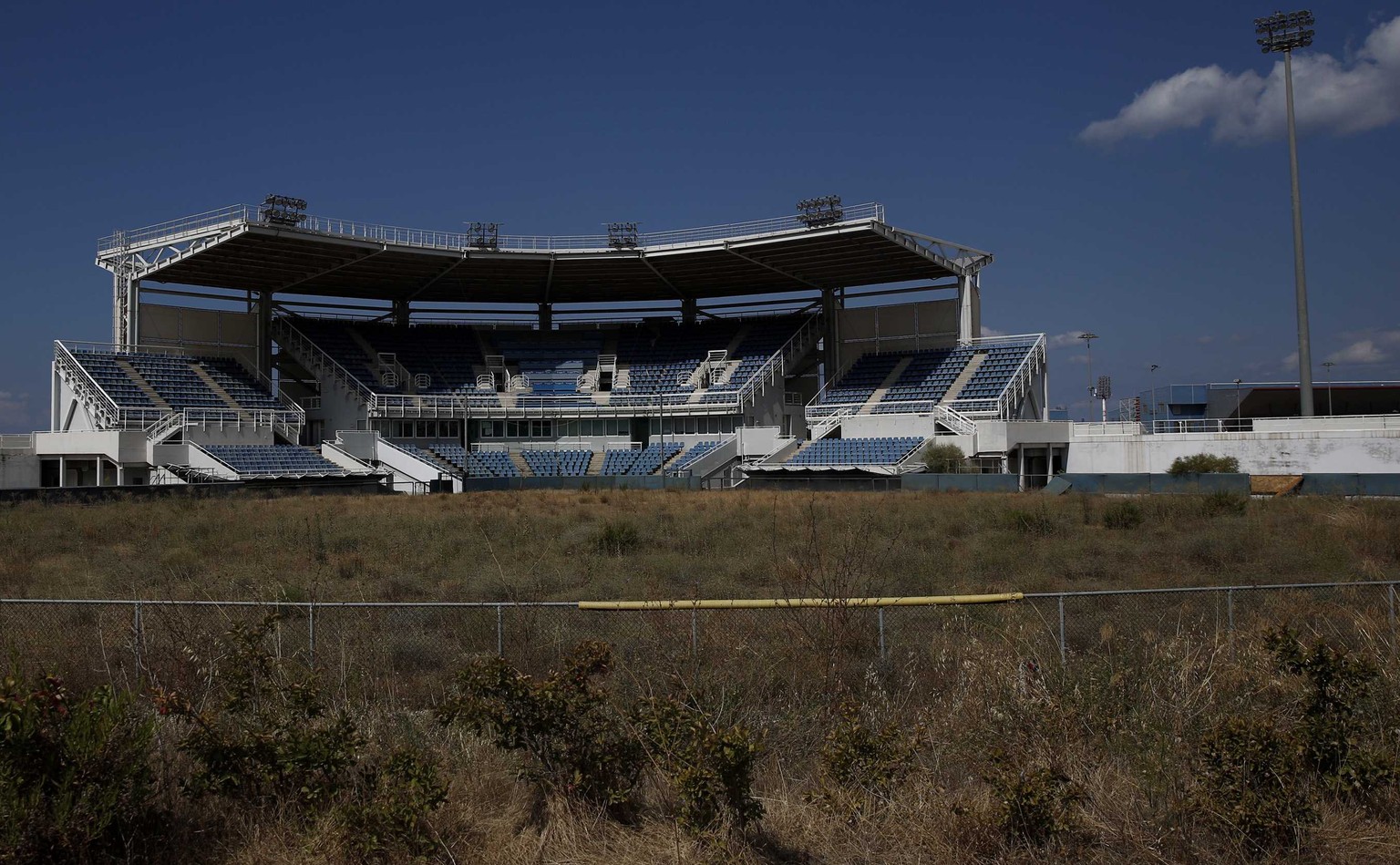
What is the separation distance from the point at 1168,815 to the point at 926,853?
1.62m

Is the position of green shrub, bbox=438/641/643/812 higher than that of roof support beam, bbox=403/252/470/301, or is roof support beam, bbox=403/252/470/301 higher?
roof support beam, bbox=403/252/470/301

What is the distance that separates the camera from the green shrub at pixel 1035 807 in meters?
5.66

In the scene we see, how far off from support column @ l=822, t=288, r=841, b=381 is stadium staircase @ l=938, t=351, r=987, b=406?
348 inches

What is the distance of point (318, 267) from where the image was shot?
51.9 meters

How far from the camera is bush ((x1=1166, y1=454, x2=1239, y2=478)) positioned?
119ft

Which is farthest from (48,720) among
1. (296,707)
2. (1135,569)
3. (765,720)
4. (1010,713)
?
(1135,569)

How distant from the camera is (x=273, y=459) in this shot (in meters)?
43.4

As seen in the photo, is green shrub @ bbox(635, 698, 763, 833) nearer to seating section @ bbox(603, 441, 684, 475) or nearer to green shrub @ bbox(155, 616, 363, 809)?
green shrub @ bbox(155, 616, 363, 809)

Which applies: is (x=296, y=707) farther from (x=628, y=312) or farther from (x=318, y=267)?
(x=628, y=312)

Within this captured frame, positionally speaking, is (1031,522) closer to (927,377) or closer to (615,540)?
(615,540)

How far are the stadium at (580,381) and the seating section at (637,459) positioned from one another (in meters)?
0.22

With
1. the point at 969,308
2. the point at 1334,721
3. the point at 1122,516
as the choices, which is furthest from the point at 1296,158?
the point at 1334,721

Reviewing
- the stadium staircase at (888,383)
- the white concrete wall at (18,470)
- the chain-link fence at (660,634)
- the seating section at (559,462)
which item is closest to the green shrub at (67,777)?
the chain-link fence at (660,634)

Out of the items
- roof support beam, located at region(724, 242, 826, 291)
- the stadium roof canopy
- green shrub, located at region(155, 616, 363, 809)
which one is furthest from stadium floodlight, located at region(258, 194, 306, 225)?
green shrub, located at region(155, 616, 363, 809)
